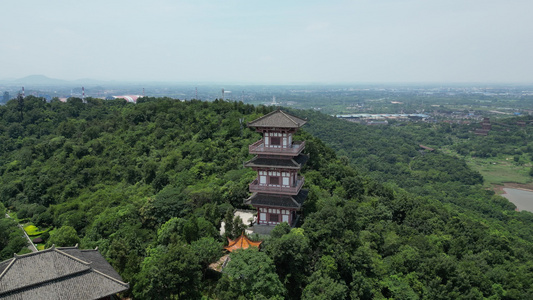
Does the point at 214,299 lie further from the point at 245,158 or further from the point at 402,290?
the point at 245,158

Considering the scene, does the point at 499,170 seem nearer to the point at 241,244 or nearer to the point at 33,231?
the point at 241,244

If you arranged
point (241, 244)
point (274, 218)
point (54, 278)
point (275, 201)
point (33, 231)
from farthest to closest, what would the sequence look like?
point (33, 231) → point (274, 218) → point (275, 201) → point (241, 244) → point (54, 278)

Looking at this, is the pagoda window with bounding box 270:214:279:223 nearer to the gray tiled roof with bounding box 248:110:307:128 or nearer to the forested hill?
the forested hill

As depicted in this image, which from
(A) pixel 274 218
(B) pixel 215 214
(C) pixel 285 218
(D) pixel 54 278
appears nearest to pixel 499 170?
(C) pixel 285 218

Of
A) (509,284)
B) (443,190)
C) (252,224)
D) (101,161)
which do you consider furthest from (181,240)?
(443,190)

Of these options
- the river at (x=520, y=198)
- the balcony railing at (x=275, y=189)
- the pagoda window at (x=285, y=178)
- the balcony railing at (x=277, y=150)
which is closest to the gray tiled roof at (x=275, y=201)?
the balcony railing at (x=275, y=189)

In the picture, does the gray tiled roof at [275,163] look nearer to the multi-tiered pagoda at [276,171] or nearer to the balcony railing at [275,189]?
the multi-tiered pagoda at [276,171]
